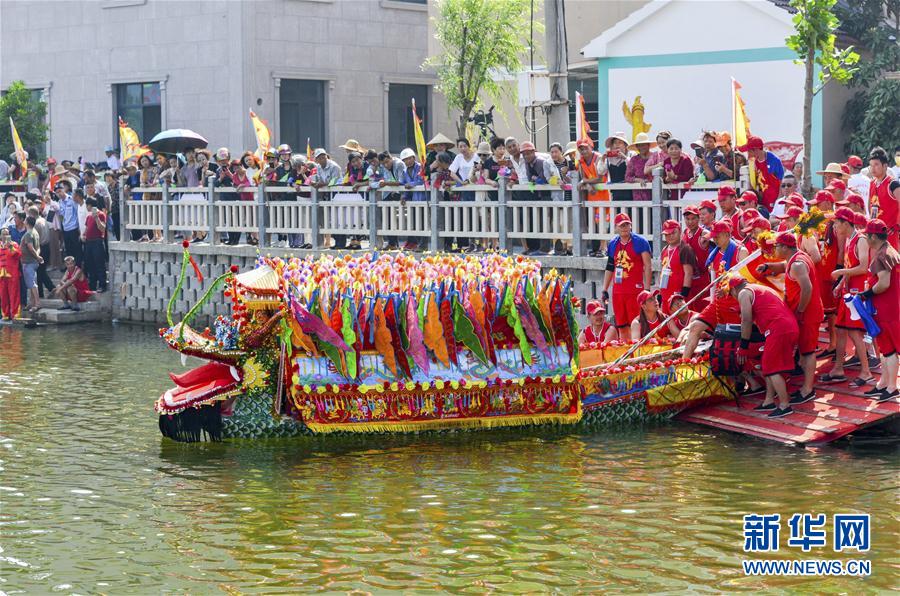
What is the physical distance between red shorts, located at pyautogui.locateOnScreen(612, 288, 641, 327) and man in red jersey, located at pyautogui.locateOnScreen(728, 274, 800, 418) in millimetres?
2449

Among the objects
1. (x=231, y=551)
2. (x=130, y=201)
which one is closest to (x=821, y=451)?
(x=231, y=551)

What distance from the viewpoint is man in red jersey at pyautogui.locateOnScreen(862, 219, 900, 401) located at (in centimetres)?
1330

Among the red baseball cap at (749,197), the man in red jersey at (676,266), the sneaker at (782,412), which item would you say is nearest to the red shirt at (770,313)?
the sneaker at (782,412)

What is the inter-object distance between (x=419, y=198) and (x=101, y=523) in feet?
36.8

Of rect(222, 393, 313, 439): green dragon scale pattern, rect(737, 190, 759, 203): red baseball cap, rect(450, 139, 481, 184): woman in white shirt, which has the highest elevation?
rect(450, 139, 481, 184): woman in white shirt

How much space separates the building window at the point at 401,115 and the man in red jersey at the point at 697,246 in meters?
21.0

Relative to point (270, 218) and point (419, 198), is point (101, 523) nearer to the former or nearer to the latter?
point (419, 198)

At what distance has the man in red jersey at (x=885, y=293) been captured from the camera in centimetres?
1330

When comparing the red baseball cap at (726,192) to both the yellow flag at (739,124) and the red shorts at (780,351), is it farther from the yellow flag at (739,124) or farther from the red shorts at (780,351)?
the yellow flag at (739,124)

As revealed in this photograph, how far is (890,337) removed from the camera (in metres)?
13.3

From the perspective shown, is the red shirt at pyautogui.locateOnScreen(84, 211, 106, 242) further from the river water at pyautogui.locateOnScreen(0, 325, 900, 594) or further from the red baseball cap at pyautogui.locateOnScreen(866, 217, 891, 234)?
the red baseball cap at pyautogui.locateOnScreen(866, 217, 891, 234)

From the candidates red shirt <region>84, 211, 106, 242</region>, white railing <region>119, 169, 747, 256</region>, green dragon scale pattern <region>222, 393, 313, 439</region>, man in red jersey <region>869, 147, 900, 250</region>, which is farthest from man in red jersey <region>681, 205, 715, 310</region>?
red shirt <region>84, 211, 106, 242</region>

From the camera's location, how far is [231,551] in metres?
10.4

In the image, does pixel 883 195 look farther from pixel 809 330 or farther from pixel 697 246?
pixel 809 330
